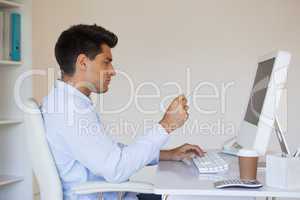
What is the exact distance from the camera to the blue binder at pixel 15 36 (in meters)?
3.04

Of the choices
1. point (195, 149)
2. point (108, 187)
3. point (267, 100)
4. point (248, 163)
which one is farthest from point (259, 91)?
point (108, 187)

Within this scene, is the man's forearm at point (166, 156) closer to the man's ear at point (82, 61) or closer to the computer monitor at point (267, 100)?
the computer monitor at point (267, 100)

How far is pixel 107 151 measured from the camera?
1689mm

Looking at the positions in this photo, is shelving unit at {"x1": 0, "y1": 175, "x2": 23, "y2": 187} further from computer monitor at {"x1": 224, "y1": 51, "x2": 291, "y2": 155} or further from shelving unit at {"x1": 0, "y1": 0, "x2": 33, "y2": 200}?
computer monitor at {"x1": 224, "y1": 51, "x2": 291, "y2": 155}

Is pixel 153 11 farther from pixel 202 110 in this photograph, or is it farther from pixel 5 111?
pixel 5 111

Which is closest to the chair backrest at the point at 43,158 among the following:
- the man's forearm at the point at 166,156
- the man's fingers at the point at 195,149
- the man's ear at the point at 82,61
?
the man's ear at the point at 82,61

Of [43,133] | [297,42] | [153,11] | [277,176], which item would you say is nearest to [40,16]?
[153,11]

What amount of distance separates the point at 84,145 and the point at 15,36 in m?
1.63

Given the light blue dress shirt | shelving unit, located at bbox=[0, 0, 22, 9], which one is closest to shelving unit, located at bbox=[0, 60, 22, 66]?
shelving unit, located at bbox=[0, 0, 22, 9]

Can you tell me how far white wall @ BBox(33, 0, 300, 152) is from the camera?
3564 mm

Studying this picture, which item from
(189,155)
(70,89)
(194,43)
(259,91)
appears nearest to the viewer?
(70,89)

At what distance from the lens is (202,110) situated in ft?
12.2

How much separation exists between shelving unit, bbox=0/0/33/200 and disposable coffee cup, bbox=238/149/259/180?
201cm

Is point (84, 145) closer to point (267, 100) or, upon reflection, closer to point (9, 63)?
point (267, 100)
